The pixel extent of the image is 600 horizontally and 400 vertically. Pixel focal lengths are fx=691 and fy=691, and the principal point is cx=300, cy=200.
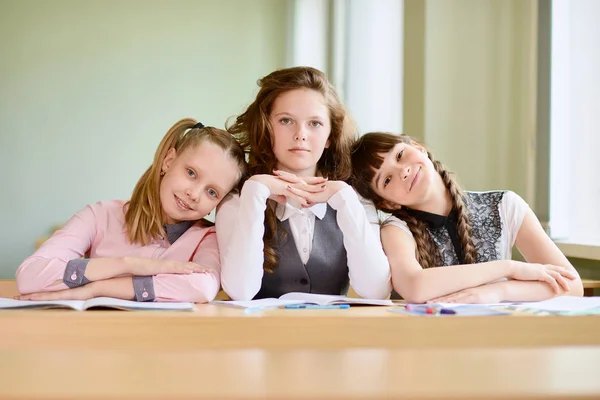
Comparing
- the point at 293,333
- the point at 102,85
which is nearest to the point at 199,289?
the point at 293,333

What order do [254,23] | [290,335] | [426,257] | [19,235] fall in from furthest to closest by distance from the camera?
[254,23] → [19,235] → [426,257] → [290,335]

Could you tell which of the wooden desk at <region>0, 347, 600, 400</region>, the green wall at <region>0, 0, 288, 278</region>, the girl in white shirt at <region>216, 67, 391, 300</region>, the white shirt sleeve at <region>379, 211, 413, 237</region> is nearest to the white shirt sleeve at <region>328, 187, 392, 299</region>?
the girl in white shirt at <region>216, 67, 391, 300</region>

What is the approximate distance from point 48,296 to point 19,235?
3421mm

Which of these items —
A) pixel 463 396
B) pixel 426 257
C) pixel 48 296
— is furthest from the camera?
pixel 426 257

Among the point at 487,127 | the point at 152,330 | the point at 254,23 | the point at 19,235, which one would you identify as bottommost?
the point at 19,235

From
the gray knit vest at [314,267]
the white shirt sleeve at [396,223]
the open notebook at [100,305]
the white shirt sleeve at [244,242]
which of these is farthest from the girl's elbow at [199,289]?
the white shirt sleeve at [396,223]

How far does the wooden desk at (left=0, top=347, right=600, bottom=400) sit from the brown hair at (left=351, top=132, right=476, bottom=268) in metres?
1.43

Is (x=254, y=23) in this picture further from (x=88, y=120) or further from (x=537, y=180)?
(x=537, y=180)

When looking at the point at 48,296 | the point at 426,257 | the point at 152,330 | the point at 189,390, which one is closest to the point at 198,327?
the point at 152,330

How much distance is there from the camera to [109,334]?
0.67m

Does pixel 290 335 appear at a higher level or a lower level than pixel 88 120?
lower

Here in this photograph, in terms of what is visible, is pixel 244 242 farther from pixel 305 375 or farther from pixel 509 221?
pixel 305 375

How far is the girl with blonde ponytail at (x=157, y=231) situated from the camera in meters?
1.46

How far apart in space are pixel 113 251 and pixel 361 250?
1.97ft
